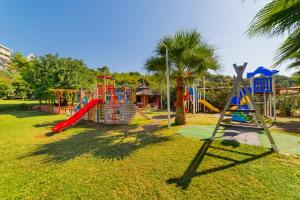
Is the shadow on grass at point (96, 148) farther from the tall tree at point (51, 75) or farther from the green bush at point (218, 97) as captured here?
the tall tree at point (51, 75)

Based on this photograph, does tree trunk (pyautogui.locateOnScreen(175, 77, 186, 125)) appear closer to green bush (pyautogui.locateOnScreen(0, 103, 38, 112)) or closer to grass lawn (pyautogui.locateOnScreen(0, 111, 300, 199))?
grass lawn (pyautogui.locateOnScreen(0, 111, 300, 199))

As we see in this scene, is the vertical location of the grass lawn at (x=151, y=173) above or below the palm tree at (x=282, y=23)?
below

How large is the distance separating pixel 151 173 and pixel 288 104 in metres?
13.4

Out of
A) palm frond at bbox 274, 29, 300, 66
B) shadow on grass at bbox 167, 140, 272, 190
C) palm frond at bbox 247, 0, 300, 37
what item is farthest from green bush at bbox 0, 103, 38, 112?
palm frond at bbox 274, 29, 300, 66

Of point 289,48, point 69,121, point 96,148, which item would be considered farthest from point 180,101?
point 289,48

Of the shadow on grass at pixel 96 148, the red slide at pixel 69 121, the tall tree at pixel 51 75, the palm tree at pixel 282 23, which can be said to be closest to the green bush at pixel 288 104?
A: the shadow on grass at pixel 96 148

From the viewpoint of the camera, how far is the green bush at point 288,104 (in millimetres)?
11648

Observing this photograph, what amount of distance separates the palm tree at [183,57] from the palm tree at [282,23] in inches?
245

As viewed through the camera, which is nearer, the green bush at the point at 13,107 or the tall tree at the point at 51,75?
the tall tree at the point at 51,75

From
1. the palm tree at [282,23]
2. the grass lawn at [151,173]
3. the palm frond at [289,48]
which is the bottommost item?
the grass lawn at [151,173]

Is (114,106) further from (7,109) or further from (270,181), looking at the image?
A: (7,109)

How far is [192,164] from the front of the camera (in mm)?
3725

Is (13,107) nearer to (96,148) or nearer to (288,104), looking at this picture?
(96,148)

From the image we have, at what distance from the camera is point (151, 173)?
3.44 meters
